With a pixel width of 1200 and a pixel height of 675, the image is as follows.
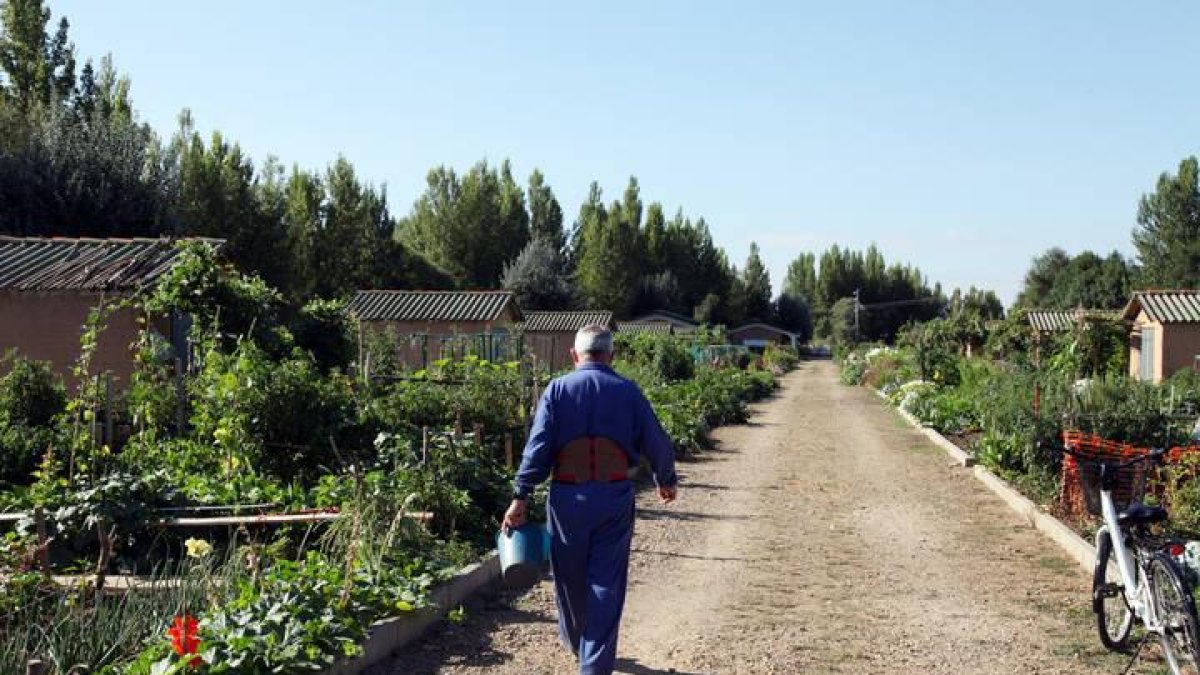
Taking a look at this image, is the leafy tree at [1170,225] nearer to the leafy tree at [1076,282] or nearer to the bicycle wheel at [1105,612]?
the leafy tree at [1076,282]

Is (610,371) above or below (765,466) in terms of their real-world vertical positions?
above

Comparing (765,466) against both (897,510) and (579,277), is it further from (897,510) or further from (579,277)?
(579,277)

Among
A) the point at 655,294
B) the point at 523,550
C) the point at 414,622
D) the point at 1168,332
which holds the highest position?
the point at 655,294

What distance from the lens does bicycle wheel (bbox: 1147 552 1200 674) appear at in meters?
5.87

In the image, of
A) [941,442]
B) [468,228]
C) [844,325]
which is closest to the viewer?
[941,442]

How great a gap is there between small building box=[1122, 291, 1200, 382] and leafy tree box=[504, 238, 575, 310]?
136ft

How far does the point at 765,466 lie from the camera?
18.6m

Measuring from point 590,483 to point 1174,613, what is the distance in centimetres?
299

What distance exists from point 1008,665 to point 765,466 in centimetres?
1183

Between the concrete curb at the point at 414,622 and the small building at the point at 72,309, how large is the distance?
10809 mm

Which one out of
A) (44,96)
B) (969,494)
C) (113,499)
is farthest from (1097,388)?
(44,96)

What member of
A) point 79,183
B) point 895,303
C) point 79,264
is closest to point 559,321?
point 79,183

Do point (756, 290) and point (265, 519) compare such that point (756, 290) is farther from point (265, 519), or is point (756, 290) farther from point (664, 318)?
point (265, 519)

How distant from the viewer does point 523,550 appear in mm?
6473
